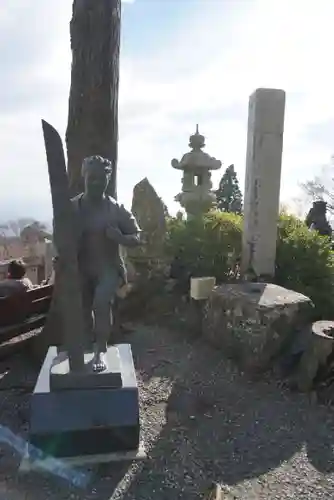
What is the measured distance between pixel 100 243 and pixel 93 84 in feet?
8.07

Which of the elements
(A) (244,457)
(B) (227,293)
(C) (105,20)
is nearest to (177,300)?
(B) (227,293)

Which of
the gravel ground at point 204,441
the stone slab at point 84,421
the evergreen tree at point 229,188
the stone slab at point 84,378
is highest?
the evergreen tree at point 229,188

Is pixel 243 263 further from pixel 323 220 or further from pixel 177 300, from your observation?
pixel 323 220

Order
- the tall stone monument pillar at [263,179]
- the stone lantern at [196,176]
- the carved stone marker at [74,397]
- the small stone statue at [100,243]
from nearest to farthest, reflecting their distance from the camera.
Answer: the carved stone marker at [74,397], the small stone statue at [100,243], the tall stone monument pillar at [263,179], the stone lantern at [196,176]

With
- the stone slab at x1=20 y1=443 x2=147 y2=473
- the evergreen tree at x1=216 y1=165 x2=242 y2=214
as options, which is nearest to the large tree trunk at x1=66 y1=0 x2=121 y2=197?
the stone slab at x1=20 y1=443 x2=147 y2=473

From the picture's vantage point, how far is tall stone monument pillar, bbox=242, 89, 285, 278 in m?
5.73

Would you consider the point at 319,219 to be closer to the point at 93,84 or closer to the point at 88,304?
the point at 93,84

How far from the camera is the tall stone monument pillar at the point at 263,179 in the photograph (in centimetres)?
573

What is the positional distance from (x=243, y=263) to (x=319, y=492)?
380cm

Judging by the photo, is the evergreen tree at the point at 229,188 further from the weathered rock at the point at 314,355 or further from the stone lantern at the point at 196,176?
the weathered rock at the point at 314,355

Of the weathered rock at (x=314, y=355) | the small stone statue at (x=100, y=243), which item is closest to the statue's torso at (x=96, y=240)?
the small stone statue at (x=100, y=243)

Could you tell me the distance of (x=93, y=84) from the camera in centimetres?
452

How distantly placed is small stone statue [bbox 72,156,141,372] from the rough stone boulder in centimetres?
194

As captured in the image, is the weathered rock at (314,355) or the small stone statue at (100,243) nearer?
the small stone statue at (100,243)
